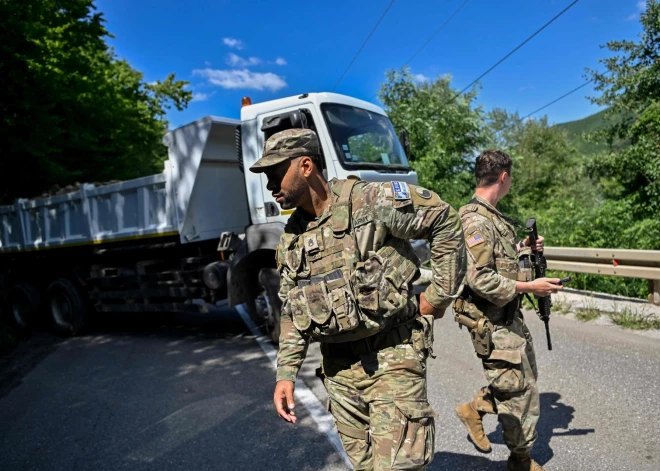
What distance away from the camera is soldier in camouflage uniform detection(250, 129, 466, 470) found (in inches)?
73.4

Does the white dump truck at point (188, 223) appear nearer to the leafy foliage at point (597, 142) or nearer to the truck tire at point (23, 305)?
the truck tire at point (23, 305)

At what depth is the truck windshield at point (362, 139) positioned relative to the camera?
533cm

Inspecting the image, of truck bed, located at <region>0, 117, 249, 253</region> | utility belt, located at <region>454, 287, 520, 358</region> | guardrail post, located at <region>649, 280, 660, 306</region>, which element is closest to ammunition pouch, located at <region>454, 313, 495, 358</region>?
utility belt, located at <region>454, 287, 520, 358</region>

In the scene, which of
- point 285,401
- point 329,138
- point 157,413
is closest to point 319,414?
point 157,413

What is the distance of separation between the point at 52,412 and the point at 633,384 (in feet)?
16.3

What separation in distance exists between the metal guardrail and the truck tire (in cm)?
828

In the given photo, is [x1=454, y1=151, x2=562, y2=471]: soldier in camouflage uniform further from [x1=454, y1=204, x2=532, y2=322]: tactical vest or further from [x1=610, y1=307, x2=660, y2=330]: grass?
[x1=610, y1=307, x2=660, y2=330]: grass

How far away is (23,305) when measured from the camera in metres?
8.45

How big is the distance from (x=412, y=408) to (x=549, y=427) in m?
1.87

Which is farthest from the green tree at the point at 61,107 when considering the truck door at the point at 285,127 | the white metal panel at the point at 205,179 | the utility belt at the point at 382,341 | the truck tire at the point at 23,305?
the utility belt at the point at 382,341

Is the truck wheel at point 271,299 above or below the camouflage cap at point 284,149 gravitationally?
below

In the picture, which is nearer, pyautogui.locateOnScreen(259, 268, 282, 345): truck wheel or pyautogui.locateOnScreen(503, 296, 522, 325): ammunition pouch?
pyautogui.locateOnScreen(503, 296, 522, 325): ammunition pouch

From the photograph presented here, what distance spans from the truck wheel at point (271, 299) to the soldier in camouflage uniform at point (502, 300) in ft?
10.2

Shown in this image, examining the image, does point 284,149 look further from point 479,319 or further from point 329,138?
point 329,138
